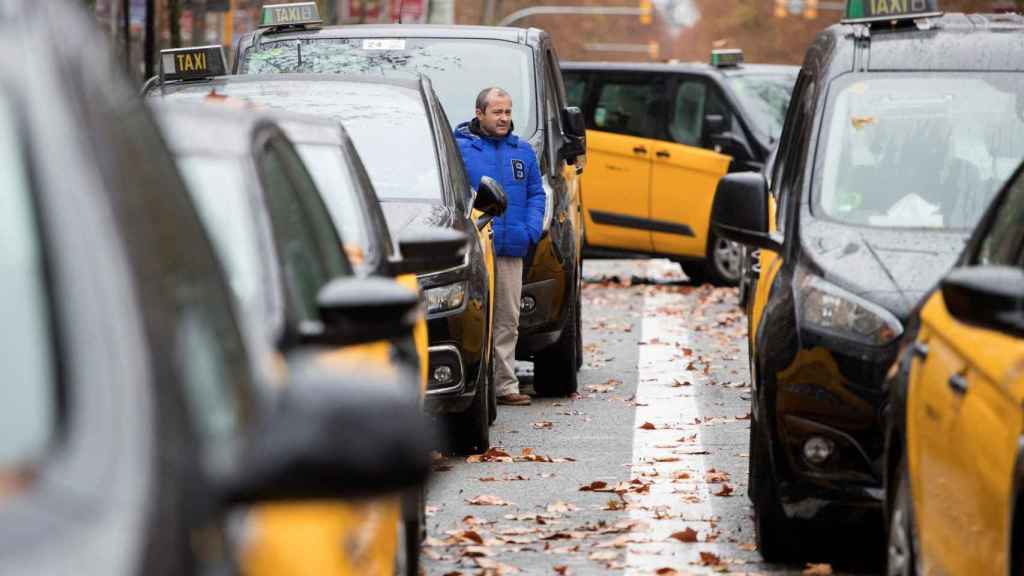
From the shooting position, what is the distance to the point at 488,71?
12969mm

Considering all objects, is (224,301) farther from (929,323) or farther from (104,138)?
(929,323)

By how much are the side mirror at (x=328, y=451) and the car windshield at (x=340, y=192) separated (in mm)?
3605

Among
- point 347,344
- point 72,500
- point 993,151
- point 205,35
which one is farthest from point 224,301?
point 205,35

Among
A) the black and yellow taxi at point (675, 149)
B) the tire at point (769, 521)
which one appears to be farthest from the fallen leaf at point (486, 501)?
the black and yellow taxi at point (675, 149)

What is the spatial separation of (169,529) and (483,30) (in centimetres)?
1084

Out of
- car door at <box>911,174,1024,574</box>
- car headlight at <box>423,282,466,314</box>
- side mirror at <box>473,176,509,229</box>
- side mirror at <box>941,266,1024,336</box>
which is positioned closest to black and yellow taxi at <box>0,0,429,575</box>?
car door at <box>911,174,1024,574</box>

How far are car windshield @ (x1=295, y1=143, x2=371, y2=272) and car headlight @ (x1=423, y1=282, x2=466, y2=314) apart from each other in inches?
102

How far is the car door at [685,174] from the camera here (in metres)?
20.0

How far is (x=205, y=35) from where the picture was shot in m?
27.5

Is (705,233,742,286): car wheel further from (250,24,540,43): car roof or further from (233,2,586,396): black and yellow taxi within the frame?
(250,24,540,43): car roof

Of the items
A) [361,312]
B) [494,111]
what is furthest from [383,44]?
[361,312]

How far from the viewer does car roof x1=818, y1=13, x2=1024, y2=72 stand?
8.72 m

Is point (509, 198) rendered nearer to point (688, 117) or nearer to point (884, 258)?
point (884, 258)

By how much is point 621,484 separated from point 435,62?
4554mm
